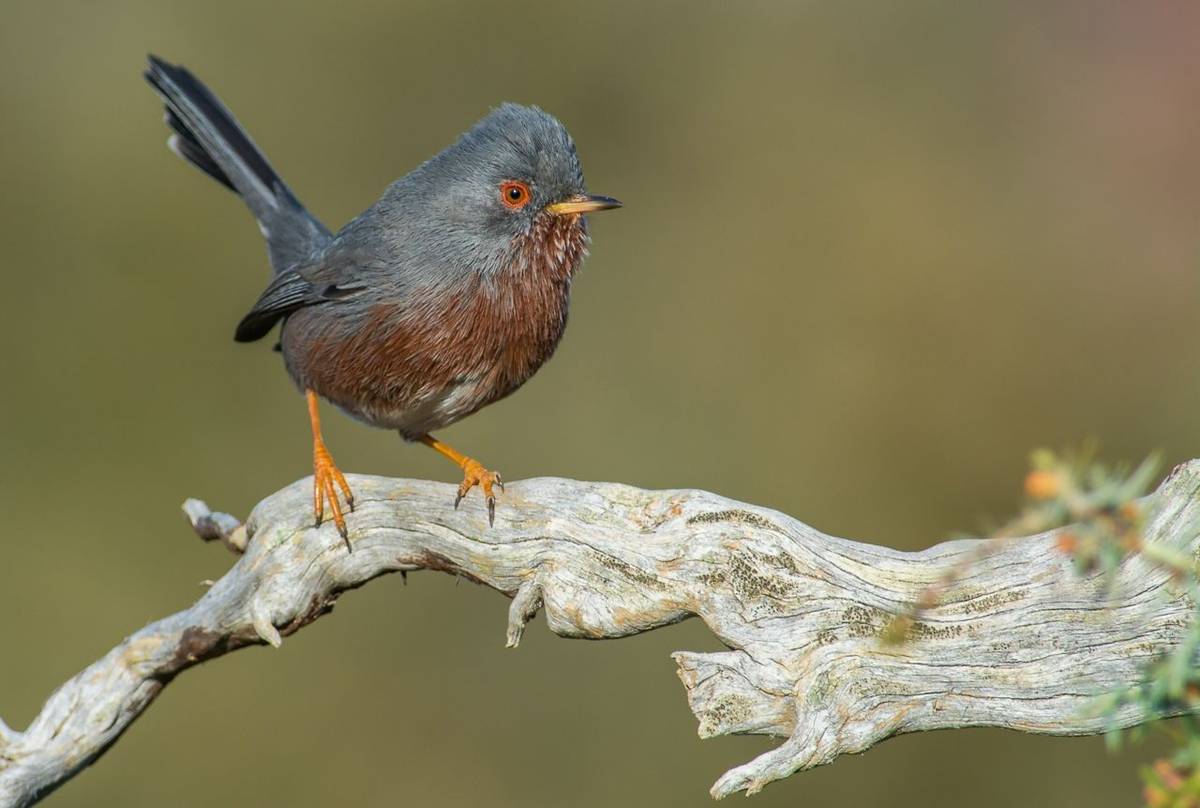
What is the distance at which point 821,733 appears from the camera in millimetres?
3023

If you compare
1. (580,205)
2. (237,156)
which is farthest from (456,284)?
(237,156)

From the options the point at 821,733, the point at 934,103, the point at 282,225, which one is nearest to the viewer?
the point at 821,733

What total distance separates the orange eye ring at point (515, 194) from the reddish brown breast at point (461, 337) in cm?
9

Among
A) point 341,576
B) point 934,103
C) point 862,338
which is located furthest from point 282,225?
point 934,103

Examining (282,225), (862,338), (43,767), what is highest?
(862,338)

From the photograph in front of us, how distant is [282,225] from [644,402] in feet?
8.73

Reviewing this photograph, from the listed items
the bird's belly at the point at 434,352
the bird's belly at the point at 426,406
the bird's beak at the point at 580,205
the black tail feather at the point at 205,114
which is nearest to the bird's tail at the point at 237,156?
the black tail feather at the point at 205,114

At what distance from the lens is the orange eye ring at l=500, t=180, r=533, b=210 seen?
4207 millimetres

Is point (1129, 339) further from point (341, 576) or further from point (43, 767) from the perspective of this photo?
point (43, 767)

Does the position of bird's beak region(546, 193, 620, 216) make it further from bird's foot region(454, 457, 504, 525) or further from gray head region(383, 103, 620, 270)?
bird's foot region(454, 457, 504, 525)

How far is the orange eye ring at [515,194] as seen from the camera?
13.8 ft

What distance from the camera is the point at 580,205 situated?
165 inches

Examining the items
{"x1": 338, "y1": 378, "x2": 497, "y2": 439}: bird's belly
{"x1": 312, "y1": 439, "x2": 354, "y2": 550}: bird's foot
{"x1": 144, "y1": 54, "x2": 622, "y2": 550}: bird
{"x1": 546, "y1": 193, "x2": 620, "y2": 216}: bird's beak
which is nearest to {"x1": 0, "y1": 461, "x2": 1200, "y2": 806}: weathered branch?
{"x1": 312, "y1": 439, "x2": 354, "y2": 550}: bird's foot

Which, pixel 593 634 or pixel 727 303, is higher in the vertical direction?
pixel 727 303
